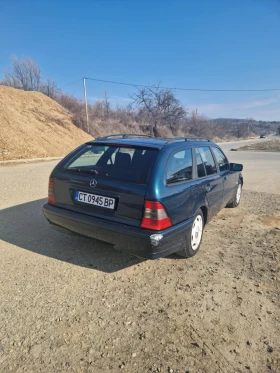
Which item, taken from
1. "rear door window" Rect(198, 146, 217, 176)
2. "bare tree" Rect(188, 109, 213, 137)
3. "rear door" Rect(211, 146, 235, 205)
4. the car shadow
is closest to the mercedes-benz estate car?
"rear door window" Rect(198, 146, 217, 176)

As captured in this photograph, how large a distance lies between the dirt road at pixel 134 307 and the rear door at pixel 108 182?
2.40 ft

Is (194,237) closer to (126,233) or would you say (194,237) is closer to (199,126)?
(126,233)

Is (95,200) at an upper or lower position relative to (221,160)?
lower

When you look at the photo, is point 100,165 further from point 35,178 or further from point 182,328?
point 35,178

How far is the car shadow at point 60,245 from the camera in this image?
307cm

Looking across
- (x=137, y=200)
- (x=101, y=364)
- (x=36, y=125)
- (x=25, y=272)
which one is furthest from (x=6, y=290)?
(x=36, y=125)

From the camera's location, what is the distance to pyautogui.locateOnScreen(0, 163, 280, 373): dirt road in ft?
5.98

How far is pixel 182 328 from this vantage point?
6.95 ft

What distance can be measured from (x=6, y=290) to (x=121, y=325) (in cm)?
130

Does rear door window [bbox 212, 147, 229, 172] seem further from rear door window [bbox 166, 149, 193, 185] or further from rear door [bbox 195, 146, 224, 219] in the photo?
rear door window [bbox 166, 149, 193, 185]

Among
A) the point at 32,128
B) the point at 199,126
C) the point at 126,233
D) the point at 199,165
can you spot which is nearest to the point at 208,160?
the point at 199,165

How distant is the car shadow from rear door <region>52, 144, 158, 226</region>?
1.60 ft

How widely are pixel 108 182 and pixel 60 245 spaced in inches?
53.9

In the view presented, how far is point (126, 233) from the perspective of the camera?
2578 millimetres
